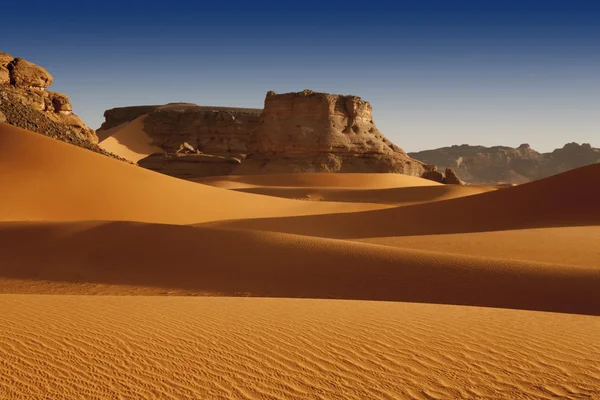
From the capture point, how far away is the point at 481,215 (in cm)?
2184

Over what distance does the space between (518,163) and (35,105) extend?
125 metres

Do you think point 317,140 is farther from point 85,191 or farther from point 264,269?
point 264,269

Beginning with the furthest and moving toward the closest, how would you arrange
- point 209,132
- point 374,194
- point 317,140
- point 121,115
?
point 121,115 < point 209,132 < point 317,140 < point 374,194

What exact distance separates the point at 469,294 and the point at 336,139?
43.9 metres

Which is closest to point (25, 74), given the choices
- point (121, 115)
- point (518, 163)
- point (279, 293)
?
point (279, 293)

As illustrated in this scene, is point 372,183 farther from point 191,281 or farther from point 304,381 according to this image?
point 304,381

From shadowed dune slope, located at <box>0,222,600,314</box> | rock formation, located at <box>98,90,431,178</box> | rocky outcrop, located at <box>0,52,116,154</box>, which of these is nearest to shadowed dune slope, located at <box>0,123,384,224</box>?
rocky outcrop, located at <box>0,52,116,154</box>

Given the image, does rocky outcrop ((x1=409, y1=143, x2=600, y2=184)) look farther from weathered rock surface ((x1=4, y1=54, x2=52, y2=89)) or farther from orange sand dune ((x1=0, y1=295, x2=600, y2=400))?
orange sand dune ((x1=0, y1=295, x2=600, y2=400))

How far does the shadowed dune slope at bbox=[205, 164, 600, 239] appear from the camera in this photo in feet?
64.7

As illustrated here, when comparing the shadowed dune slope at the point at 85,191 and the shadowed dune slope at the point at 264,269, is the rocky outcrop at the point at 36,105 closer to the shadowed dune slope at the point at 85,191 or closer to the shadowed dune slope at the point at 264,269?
the shadowed dune slope at the point at 85,191

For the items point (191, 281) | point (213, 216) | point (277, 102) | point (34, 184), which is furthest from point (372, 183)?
point (191, 281)

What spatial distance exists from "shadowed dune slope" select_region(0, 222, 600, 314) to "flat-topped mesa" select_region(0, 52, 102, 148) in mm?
14899

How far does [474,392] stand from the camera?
154 inches

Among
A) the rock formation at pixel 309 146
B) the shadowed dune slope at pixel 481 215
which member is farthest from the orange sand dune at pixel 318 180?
the shadowed dune slope at pixel 481 215
